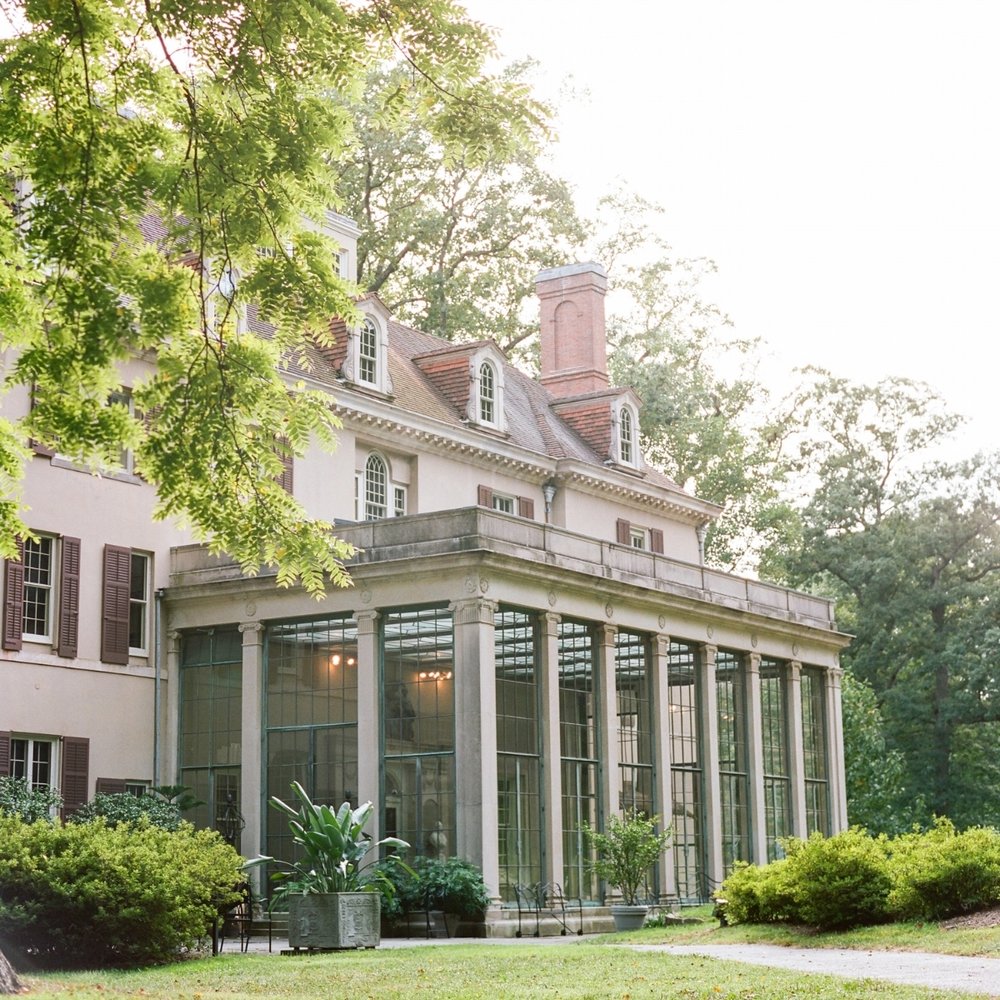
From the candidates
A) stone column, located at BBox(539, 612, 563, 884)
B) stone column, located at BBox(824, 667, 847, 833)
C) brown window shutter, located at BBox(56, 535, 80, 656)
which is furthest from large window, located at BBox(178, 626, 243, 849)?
stone column, located at BBox(824, 667, 847, 833)

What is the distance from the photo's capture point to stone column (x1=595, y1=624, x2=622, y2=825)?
91.7 ft

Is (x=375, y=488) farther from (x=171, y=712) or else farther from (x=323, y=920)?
(x=323, y=920)

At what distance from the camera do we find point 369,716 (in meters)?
26.1

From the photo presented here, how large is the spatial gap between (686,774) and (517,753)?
237 inches

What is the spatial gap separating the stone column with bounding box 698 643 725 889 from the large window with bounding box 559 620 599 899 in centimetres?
354

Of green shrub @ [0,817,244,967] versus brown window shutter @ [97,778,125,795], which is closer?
green shrub @ [0,817,244,967]

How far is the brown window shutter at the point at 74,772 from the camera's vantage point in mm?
Result: 26359

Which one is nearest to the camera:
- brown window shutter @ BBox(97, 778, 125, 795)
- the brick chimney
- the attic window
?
brown window shutter @ BBox(97, 778, 125, 795)

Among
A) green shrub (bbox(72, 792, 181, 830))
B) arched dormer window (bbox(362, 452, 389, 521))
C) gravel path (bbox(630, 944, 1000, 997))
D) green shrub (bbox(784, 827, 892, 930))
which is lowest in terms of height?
gravel path (bbox(630, 944, 1000, 997))

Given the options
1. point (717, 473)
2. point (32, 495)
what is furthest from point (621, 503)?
point (32, 495)

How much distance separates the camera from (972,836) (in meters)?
19.8

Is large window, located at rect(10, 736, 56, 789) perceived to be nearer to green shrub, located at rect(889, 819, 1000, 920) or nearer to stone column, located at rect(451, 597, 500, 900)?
stone column, located at rect(451, 597, 500, 900)

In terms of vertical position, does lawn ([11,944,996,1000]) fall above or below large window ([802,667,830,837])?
below

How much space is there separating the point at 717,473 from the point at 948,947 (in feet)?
102
